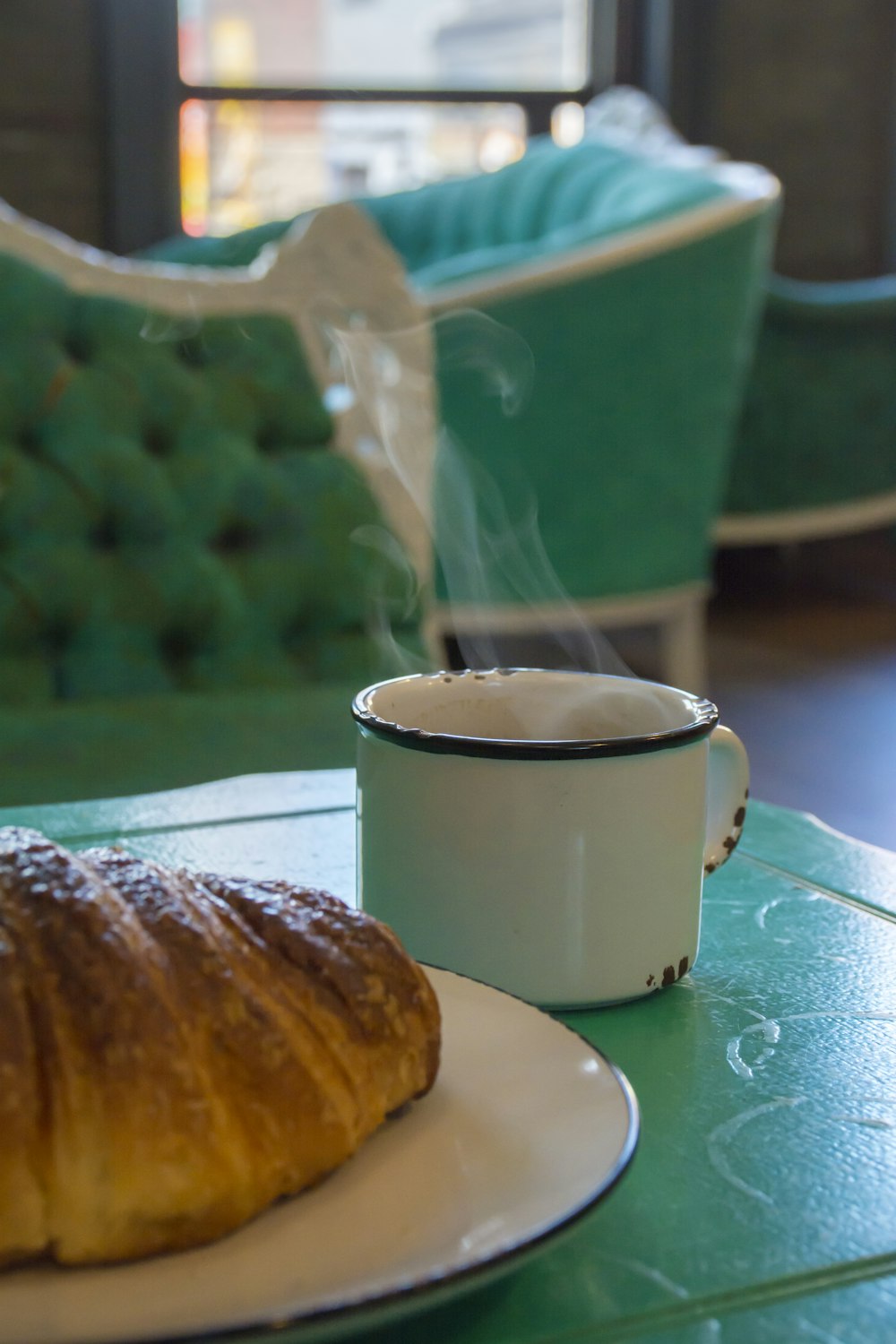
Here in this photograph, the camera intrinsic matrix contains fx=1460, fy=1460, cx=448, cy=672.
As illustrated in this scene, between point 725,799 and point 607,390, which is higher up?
point 725,799

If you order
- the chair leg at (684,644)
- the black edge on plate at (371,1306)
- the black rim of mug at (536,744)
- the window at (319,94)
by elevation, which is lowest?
the chair leg at (684,644)

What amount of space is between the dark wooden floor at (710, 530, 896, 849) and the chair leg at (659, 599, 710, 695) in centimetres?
11

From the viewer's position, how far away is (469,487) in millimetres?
2682

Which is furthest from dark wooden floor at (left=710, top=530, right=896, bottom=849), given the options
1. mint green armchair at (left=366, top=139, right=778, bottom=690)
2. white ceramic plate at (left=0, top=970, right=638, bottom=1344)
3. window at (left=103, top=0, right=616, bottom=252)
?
white ceramic plate at (left=0, top=970, right=638, bottom=1344)

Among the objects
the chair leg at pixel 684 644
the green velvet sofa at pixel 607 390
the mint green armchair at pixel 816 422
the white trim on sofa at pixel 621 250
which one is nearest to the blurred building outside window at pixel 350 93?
the mint green armchair at pixel 816 422

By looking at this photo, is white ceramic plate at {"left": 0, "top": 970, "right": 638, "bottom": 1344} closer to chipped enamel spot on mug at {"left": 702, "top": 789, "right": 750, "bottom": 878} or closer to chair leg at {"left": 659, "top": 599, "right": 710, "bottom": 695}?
chipped enamel spot on mug at {"left": 702, "top": 789, "right": 750, "bottom": 878}

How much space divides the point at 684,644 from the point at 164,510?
1666 mm

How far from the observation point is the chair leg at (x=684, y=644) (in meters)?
2.86

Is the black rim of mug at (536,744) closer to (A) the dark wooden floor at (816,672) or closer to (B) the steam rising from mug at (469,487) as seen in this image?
(B) the steam rising from mug at (469,487)

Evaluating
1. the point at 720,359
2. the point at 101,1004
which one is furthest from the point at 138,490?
the point at 720,359

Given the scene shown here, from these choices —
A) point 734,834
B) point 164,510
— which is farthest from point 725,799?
point 164,510

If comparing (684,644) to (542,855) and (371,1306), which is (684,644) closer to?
(542,855)

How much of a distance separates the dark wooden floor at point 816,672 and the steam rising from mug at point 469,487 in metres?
0.31

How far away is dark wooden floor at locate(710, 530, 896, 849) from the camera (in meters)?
2.36
